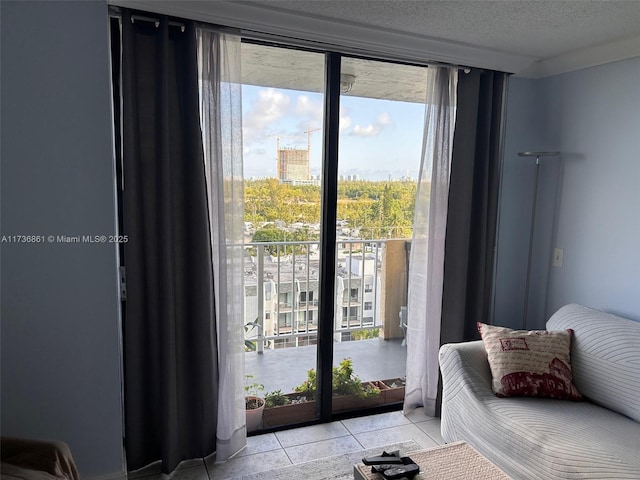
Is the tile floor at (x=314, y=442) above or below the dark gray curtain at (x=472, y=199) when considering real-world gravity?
below

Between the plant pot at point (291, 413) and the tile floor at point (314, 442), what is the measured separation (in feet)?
0.23

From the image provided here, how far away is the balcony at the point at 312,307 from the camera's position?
305 centimetres

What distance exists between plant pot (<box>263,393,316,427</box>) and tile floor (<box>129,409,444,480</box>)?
69 mm

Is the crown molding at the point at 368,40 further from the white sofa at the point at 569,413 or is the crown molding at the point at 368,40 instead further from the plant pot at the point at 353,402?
the plant pot at the point at 353,402

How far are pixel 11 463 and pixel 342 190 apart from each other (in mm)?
2040

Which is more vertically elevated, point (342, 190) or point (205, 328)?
point (342, 190)

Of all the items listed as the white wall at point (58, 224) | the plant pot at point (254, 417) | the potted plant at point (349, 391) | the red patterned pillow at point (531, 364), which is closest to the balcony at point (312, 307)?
the potted plant at point (349, 391)

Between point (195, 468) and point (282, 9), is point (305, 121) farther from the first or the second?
point (195, 468)

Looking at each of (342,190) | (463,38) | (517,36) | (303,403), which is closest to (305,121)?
(342,190)

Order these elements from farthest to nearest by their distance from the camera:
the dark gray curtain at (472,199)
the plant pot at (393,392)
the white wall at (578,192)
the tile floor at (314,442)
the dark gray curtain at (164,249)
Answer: the plant pot at (393,392), the dark gray curtain at (472,199), the white wall at (578,192), the tile floor at (314,442), the dark gray curtain at (164,249)

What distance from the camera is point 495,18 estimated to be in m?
2.09

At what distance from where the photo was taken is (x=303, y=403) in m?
2.76

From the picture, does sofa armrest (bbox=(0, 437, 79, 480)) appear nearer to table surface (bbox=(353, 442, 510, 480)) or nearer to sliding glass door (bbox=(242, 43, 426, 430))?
table surface (bbox=(353, 442, 510, 480))

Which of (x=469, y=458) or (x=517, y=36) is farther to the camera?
(x=517, y=36)
